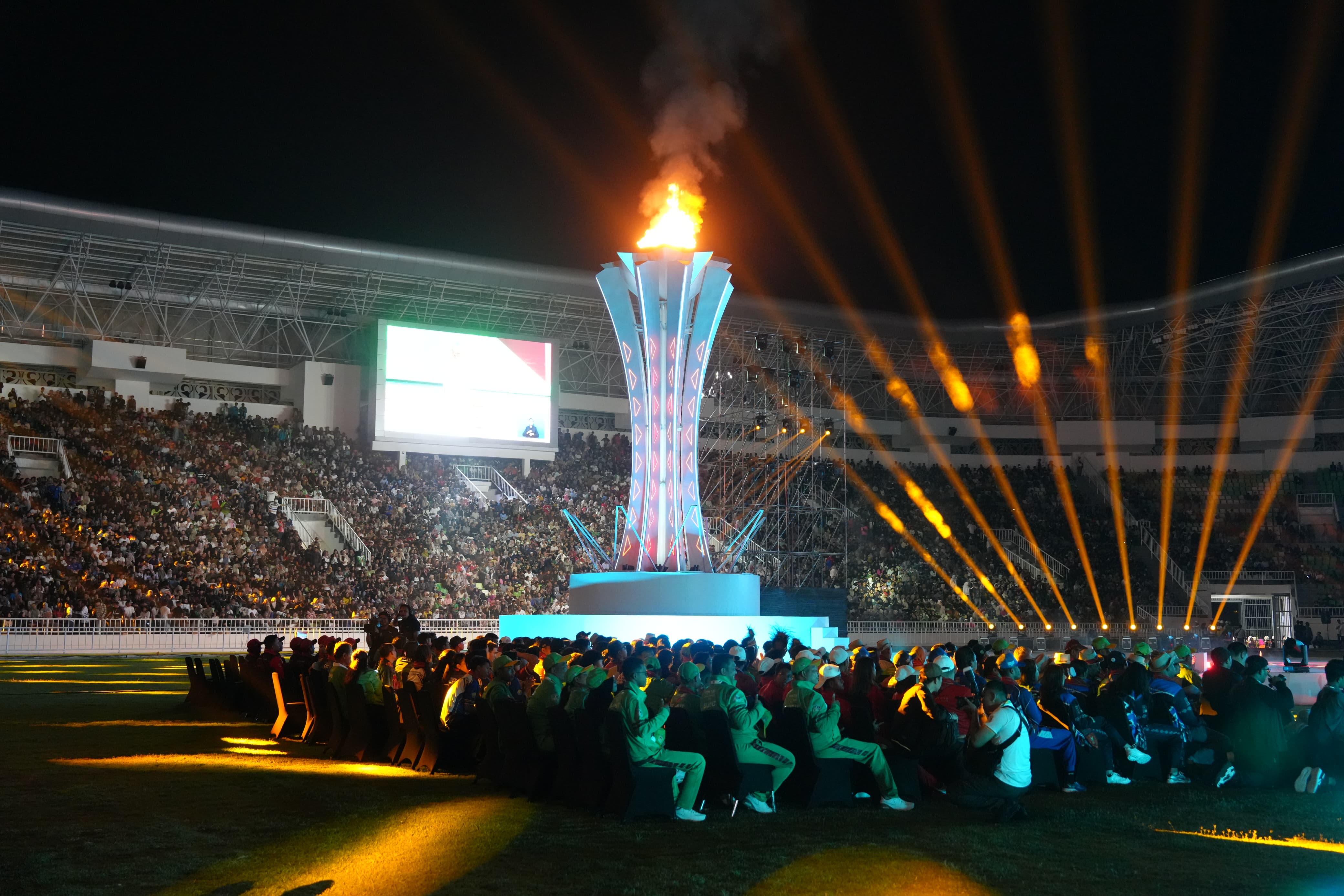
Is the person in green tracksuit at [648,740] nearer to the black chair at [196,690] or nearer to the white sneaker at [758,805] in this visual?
the white sneaker at [758,805]

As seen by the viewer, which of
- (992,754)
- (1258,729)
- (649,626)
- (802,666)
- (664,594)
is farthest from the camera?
(664,594)

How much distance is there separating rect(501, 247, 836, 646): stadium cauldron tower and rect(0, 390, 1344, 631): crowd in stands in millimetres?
12100

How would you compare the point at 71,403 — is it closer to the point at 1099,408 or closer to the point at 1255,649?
the point at 1255,649

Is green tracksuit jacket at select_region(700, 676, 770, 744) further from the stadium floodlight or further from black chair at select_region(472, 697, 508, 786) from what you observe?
the stadium floodlight

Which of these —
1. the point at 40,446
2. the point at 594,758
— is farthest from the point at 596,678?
the point at 40,446

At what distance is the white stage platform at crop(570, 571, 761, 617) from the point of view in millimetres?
20891

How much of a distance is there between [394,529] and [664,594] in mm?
18344

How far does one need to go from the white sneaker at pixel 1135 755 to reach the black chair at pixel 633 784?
4.45 m

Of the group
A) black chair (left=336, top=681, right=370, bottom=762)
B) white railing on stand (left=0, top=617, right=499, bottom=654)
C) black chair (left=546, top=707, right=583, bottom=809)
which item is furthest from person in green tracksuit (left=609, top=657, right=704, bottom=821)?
white railing on stand (left=0, top=617, right=499, bottom=654)

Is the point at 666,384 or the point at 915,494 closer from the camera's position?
the point at 666,384

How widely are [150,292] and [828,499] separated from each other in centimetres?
2240

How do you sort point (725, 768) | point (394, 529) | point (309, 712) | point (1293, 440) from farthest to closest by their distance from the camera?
point (1293, 440)
point (394, 529)
point (309, 712)
point (725, 768)

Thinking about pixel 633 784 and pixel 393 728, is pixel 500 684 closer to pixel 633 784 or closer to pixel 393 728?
pixel 633 784

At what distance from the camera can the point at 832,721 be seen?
9.22 m
